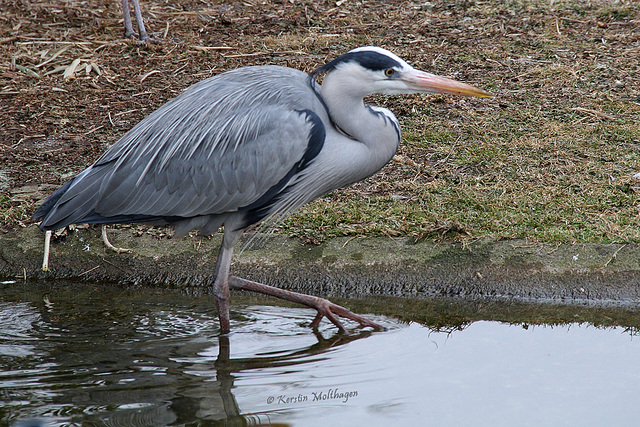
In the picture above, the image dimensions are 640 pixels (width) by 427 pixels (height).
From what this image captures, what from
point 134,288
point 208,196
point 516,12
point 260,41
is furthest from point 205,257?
point 516,12

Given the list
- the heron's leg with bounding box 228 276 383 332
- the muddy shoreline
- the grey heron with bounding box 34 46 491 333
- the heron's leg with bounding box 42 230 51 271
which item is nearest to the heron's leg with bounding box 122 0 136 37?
the muddy shoreline

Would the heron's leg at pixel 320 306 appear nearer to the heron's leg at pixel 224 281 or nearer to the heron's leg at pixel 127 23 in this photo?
the heron's leg at pixel 224 281

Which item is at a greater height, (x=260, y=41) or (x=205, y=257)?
(x=260, y=41)

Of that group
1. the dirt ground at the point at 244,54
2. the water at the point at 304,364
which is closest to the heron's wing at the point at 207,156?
the water at the point at 304,364

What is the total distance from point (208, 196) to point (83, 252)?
1189 millimetres

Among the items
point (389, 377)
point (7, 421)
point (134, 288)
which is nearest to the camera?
point (7, 421)

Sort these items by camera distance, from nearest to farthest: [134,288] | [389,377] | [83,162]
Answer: [389,377] < [134,288] < [83,162]

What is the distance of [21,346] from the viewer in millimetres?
3998

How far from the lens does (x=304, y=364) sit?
12.3 feet

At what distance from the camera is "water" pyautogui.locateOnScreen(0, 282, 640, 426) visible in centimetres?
331

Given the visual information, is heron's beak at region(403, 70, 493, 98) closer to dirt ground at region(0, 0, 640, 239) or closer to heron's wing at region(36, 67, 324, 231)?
heron's wing at region(36, 67, 324, 231)

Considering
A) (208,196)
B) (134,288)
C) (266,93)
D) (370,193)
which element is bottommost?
(134,288)

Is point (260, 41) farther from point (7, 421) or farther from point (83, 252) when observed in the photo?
point (7, 421)

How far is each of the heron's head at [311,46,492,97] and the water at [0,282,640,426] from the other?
1149mm
